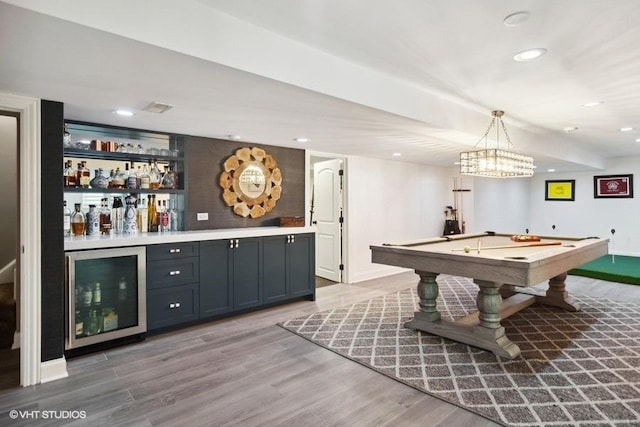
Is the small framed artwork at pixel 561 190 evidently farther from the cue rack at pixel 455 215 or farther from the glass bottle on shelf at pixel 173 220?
the glass bottle on shelf at pixel 173 220

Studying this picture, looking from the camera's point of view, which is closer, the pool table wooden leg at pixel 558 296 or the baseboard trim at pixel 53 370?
the baseboard trim at pixel 53 370

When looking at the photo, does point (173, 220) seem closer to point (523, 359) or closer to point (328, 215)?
point (328, 215)

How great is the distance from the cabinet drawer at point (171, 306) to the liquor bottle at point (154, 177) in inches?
44.7

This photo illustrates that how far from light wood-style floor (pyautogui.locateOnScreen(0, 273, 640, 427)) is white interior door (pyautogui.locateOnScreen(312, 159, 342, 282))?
2.56 m

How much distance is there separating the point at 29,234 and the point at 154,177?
148cm

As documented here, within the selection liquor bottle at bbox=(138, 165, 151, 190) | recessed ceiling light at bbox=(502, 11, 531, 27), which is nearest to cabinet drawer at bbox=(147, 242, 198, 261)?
liquor bottle at bbox=(138, 165, 151, 190)

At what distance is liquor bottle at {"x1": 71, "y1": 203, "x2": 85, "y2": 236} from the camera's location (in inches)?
128

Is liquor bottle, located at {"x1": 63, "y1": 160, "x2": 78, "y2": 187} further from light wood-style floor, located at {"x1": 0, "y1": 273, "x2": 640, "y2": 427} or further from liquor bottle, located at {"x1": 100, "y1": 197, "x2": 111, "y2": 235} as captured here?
light wood-style floor, located at {"x1": 0, "y1": 273, "x2": 640, "y2": 427}

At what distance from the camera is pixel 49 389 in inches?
97.3

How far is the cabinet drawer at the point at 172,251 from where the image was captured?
334cm

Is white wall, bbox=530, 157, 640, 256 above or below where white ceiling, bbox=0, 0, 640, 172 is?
below

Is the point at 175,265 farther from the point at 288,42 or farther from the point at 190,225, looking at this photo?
the point at 288,42

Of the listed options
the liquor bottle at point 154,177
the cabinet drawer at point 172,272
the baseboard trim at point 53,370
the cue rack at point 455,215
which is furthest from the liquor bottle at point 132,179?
the cue rack at point 455,215

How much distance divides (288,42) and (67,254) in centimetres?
239
